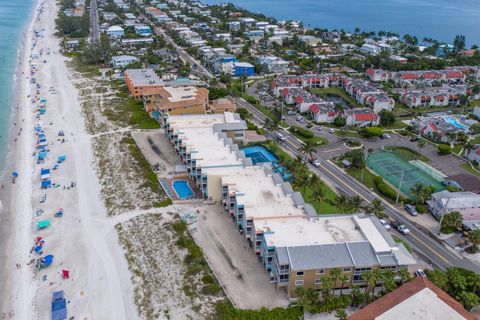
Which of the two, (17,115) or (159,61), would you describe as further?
(159,61)

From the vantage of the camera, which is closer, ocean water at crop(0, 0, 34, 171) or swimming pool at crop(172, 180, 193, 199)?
swimming pool at crop(172, 180, 193, 199)

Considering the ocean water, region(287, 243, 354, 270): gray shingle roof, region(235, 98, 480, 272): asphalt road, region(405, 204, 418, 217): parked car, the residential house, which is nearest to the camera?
region(287, 243, 354, 270): gray shingle roof

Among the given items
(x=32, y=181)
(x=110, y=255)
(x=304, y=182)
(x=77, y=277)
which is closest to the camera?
(x=77, y=277)

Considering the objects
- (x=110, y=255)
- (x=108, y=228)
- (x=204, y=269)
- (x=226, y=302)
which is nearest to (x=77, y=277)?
(x=110, y=255)

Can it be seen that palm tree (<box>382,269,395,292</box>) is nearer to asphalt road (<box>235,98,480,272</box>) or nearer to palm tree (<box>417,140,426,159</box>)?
asphalt road (<box>235,98,480,272</box>)

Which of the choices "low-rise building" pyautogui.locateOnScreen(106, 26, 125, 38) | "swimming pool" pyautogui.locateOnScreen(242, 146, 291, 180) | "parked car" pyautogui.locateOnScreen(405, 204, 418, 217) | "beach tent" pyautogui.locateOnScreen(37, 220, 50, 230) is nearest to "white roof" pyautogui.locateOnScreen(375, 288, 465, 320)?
"parked car" pyautogui.locateOnScreen(405, 204, 418, 217)

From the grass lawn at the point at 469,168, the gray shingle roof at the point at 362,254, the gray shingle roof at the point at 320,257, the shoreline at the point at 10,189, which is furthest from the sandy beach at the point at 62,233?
the grass lawn at the point at 469,168

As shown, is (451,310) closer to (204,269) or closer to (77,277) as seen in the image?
(204,269)
